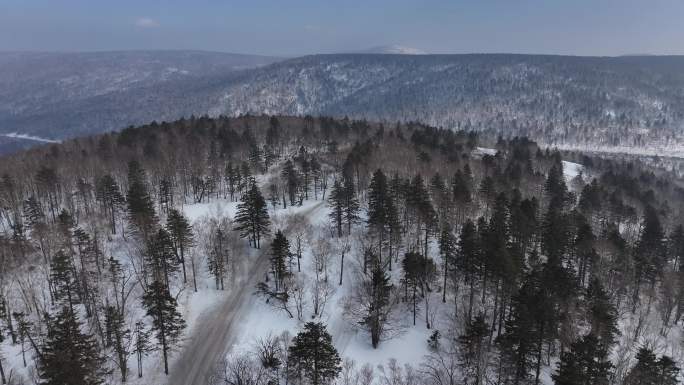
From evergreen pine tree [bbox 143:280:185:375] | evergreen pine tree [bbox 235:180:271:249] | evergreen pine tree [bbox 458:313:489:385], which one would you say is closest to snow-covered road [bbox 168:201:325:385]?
evergreen pine tree [bbox 143:280:185:375]

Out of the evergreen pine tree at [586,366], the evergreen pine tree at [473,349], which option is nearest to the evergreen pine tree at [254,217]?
the evergreen pine tree at [473,349]

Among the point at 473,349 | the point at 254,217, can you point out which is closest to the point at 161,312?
the point at 254,217

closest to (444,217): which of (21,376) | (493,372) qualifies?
(493,372)

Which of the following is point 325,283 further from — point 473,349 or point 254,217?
point 473,349

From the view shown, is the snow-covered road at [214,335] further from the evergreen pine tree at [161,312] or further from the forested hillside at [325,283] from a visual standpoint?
the evergreen pine tree at [161,312]

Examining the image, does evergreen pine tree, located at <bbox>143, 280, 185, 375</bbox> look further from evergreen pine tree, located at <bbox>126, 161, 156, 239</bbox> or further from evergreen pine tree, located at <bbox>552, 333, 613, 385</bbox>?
evergreen pine tree, located at <bbox>552, 333, 613, 385</bbox>

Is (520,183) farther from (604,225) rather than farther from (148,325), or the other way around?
(148,325)

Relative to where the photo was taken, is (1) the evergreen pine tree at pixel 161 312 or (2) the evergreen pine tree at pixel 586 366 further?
(1) the evergreen pine tree at pixel 161 312

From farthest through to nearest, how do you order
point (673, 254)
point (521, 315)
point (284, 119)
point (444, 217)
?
point (284, 119) < point (673, 254) < point (444, 217) < point (521, 315)
